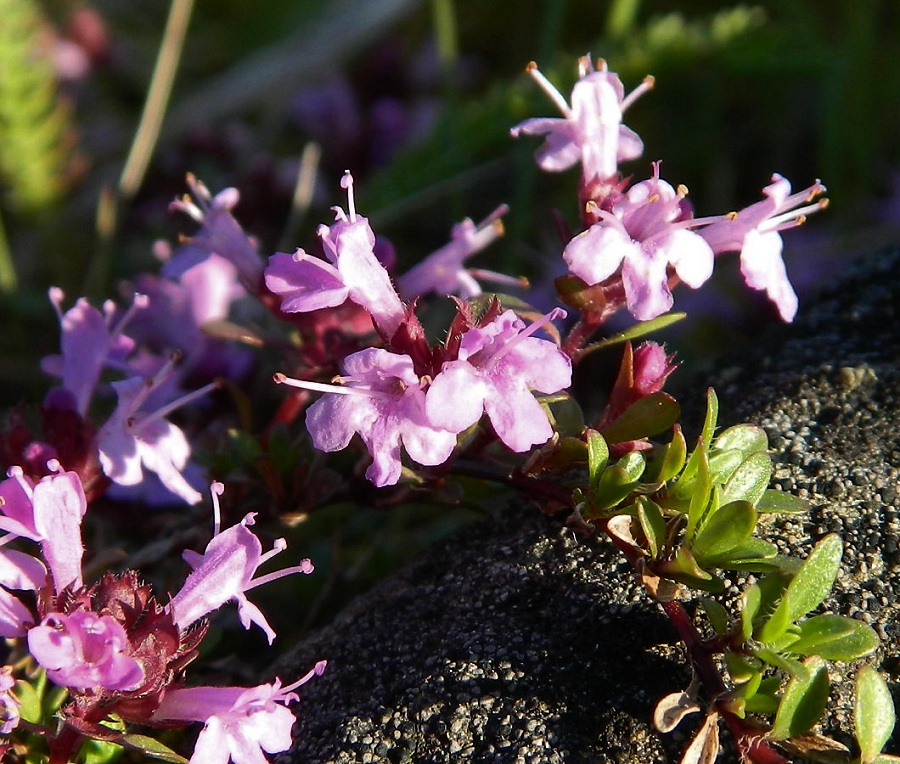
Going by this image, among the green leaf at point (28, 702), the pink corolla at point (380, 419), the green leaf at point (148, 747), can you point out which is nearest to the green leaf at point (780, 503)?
the pink corolla at point (380, 419)

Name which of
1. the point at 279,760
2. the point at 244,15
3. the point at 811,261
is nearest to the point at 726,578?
the point at 279,760

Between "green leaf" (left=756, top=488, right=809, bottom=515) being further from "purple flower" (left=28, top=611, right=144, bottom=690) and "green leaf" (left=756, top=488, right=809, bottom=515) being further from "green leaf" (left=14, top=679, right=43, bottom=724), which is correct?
"green leaf" (left=14, top=679, right=43, bottom=724)

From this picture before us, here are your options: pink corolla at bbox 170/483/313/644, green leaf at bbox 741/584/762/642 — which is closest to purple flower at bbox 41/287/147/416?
pink corolla at bbox 170/483/313/644

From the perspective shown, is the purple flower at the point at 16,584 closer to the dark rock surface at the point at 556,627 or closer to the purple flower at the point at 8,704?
the purple flower at the point at 8,704

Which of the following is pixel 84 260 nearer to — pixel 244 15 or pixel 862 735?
pixel 244 15

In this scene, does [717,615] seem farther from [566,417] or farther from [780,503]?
[566,417]

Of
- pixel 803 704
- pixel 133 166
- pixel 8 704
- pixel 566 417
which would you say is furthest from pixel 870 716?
pixel 133 166

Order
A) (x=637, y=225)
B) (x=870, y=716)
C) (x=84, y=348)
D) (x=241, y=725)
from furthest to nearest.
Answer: (x=84, y=348), (x=637, y=225), (x=241, y=725), (x=870, y=716)
